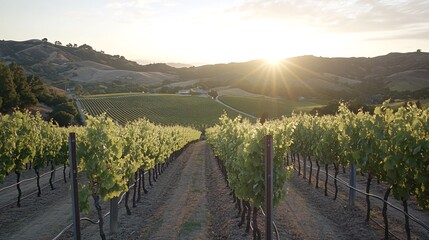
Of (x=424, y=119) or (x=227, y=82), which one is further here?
(x=227, y=82)

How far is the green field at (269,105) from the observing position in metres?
91.7

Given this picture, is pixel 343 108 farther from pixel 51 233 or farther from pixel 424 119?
pixel 51 233

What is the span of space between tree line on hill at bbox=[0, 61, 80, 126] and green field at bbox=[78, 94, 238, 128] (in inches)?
377

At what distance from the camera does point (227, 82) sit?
16512cm

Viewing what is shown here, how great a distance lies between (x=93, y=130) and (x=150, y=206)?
22.6ft

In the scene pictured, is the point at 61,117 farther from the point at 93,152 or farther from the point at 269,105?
the point at 269,105

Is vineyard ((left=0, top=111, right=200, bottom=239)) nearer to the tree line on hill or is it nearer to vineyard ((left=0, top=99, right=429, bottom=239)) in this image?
vineyard ((left=0, top=99, right=429, bottom=239))

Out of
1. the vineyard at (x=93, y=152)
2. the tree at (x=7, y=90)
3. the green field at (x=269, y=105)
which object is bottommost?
the green field at (x=269, y=105)

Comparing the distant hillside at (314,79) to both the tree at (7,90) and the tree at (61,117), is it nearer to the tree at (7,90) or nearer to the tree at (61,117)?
the tree at (61,117)

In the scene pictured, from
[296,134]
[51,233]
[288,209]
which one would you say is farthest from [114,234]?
[296,134]

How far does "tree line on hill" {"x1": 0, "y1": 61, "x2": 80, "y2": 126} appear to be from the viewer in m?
55.1

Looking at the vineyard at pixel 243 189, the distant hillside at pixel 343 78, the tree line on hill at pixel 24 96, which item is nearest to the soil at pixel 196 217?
the vineyard at pixel 243 189

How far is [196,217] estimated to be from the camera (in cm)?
1505

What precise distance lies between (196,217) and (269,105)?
284 ft
